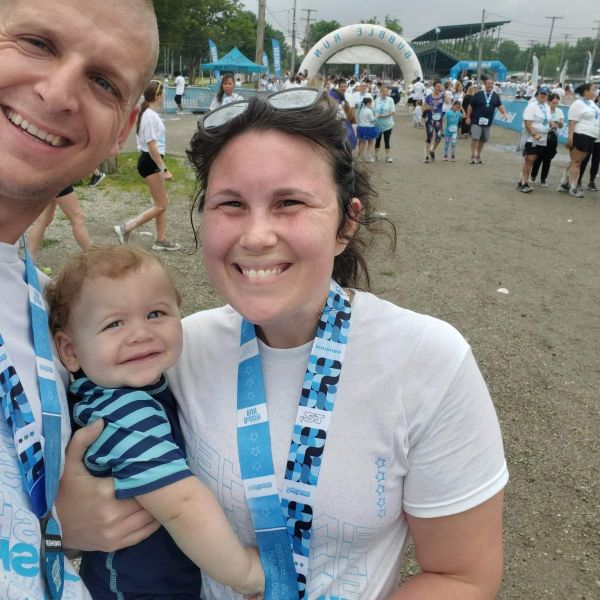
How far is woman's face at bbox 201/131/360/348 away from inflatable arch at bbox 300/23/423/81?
41.5m

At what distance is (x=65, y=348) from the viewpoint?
1.71 meters

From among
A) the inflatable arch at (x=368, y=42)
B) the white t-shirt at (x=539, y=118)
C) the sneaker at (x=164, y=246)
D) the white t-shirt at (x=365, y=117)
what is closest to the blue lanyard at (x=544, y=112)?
the white t-shirt at (x=539, y=118)

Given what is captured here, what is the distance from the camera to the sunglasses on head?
4.70 feet

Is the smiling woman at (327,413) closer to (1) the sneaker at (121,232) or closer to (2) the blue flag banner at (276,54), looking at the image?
(1) the sneaker at (121,232)

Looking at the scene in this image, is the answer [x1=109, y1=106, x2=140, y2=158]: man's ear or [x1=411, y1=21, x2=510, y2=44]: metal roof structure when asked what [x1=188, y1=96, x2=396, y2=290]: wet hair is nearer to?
[x1=109, y1=106, x2=140, y2=158]: man's ear

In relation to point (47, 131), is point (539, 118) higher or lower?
lower

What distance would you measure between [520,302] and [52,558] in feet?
19.3

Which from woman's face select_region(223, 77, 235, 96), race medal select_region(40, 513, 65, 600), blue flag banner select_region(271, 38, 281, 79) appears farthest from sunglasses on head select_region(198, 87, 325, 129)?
blue flag banner select_region(271, 38, 281, 79)

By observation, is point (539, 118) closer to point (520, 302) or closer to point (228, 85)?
point (228, 85)

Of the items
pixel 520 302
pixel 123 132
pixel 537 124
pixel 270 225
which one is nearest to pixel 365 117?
pixel 537 124

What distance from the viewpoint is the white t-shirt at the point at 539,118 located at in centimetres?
1108

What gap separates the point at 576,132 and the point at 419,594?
1134cm

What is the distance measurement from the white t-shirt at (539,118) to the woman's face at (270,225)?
37.1 feet

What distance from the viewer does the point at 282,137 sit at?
1392 millimetres
